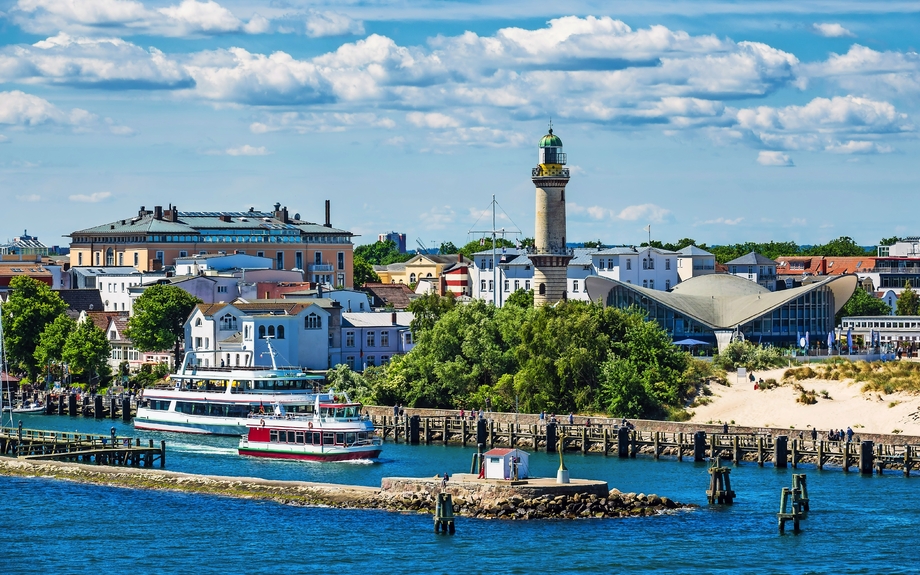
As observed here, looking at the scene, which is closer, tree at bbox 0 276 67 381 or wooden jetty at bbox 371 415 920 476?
wooden jetty at bbox 371 415 920 476

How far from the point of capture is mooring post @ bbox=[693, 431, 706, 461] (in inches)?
3226

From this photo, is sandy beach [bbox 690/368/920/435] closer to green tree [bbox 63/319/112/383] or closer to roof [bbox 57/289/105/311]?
green tree [bbox 63/319/112/383]

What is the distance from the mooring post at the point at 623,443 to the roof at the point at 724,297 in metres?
40.9

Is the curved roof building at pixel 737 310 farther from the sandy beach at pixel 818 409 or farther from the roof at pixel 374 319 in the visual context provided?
the sandy beach at pixel 818 409

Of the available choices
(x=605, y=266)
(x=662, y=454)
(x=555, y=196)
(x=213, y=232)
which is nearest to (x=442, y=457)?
(x=662, y=454)

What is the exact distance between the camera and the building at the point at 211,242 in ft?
544

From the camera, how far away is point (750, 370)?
335ft

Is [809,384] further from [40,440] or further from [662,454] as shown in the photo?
[40,440]

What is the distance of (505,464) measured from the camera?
→ 2557 inches

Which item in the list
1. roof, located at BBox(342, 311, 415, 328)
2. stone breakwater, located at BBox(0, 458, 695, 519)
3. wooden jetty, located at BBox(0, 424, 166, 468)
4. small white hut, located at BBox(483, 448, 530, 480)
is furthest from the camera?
roof, located at BBox(342, 311, 415, 328)

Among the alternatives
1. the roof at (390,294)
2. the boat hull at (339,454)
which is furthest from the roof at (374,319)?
the boat hull at (339,454)

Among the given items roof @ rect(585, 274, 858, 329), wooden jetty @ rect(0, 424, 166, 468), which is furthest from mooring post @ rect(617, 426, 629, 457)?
roof @ rect(585, 274, 858, 329)

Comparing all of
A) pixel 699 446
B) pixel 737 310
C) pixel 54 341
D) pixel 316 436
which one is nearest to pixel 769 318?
pixel 737 310

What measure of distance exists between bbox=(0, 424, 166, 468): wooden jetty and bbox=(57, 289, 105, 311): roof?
59.0m
